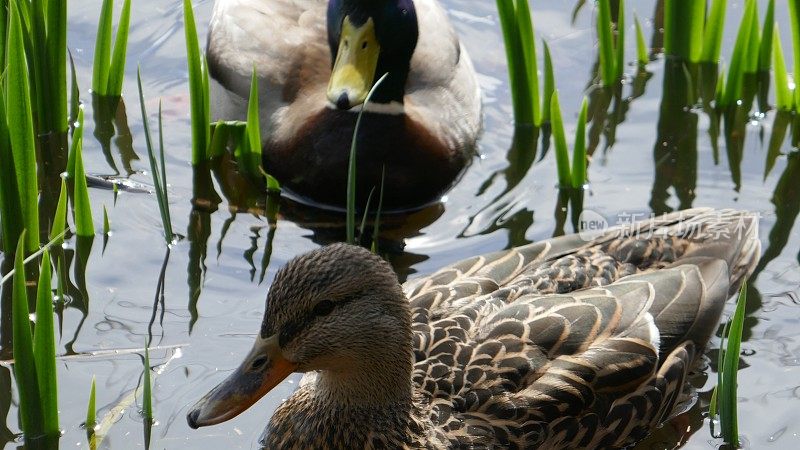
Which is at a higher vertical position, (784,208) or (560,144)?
(560,144)

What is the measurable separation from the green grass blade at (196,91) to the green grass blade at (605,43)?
1.71m

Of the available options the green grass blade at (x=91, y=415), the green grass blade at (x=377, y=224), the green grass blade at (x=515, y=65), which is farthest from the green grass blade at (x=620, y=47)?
the green grass blade at (x=91, y=415)

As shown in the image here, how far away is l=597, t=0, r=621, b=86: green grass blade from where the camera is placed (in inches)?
230

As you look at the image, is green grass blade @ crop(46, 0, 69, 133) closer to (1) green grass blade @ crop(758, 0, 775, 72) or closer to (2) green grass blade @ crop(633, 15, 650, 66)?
(2) green grass blade @ crop(633, 15, 650, 66)

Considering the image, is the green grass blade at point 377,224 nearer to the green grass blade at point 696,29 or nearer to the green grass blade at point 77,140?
the green grass blade at point 77,140

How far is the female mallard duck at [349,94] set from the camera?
5.86 meters

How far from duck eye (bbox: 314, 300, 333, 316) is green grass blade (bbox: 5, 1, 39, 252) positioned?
1.23 m

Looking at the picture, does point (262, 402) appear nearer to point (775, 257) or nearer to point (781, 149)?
point (775, 257)

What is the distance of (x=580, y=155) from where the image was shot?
551 cm

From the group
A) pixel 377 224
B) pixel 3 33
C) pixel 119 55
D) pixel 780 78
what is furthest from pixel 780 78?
pixel 3 33

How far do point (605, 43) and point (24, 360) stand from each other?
319 centimetres

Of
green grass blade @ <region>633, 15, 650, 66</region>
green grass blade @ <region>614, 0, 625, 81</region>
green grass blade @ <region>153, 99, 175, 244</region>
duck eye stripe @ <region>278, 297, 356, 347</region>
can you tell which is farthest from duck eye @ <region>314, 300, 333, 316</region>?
green grass blade @ <region>633, 15, 650, 66</region>

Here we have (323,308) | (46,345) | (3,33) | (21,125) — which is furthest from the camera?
(3,33)

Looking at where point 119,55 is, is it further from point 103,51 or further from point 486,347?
point 486,347
